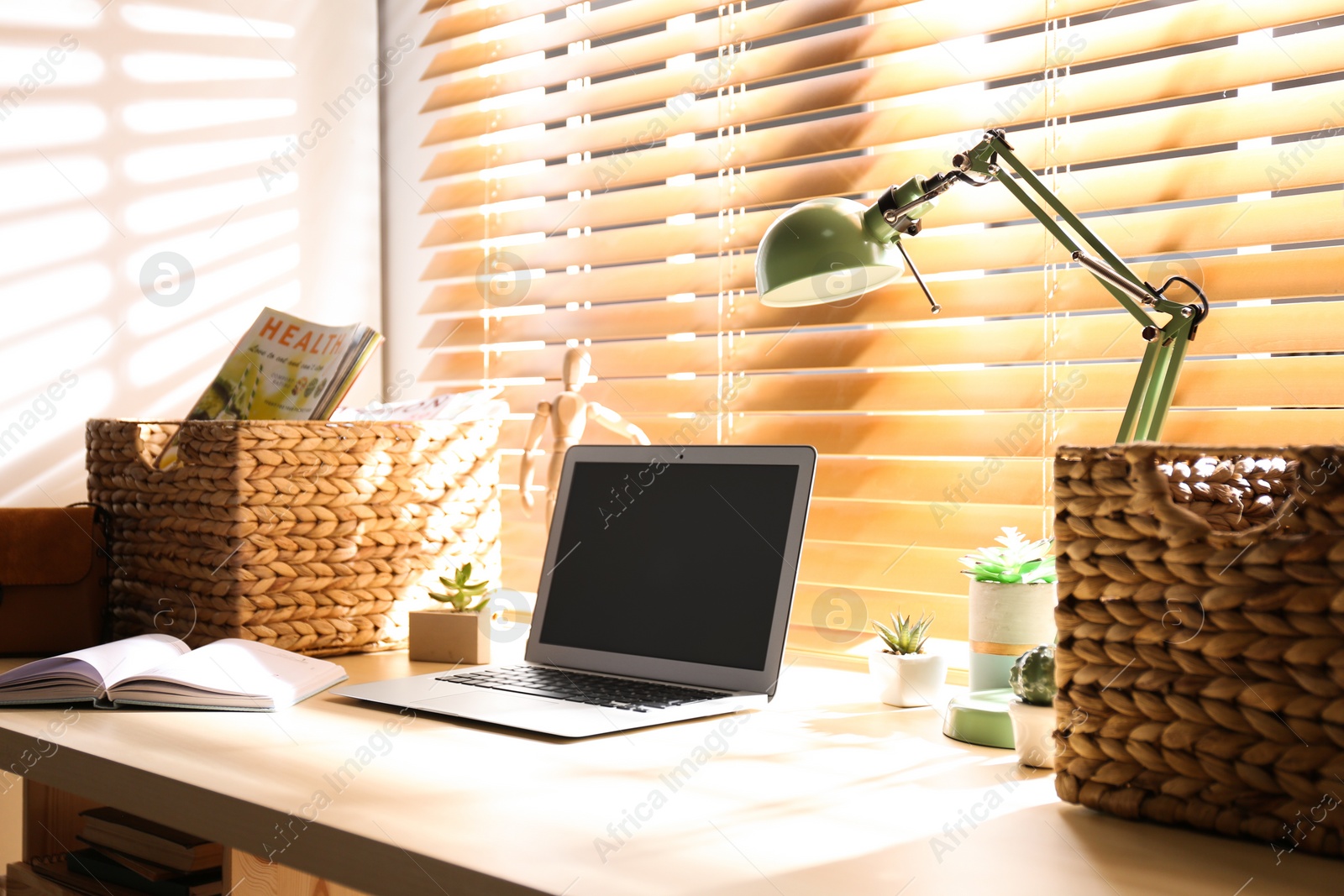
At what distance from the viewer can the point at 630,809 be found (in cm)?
69

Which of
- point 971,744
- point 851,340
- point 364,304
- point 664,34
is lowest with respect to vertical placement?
point 971,744

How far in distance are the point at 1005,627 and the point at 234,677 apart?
0.71 m

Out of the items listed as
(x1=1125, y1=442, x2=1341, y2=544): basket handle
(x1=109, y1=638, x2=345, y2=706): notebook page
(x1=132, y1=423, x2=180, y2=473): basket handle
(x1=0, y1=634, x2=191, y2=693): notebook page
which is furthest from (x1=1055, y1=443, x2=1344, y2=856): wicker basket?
(x1=132, y1=423, x2=180, y2=473): basket handle

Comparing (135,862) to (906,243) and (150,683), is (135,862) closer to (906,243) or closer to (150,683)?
(150,683)

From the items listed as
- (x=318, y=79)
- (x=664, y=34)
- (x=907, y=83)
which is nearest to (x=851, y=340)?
(x=907, y=83)

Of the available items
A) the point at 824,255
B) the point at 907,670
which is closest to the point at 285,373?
the point at 824,255

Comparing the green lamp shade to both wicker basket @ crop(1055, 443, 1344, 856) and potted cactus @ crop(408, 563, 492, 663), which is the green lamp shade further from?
potted cactus @ crop(408, 563, 492, 663)

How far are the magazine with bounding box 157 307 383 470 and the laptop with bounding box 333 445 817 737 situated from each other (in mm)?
337

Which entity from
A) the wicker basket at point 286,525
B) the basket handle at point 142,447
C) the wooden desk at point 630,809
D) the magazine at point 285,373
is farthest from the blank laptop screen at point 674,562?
the basket handle at point 142,447

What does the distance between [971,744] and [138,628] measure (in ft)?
3.31

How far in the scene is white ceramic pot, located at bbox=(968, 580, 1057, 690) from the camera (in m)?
0.97

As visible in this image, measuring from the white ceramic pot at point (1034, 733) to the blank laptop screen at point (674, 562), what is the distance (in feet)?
0.89

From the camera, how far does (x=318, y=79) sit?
1.79 meters

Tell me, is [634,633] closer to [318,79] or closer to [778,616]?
[778,616]
